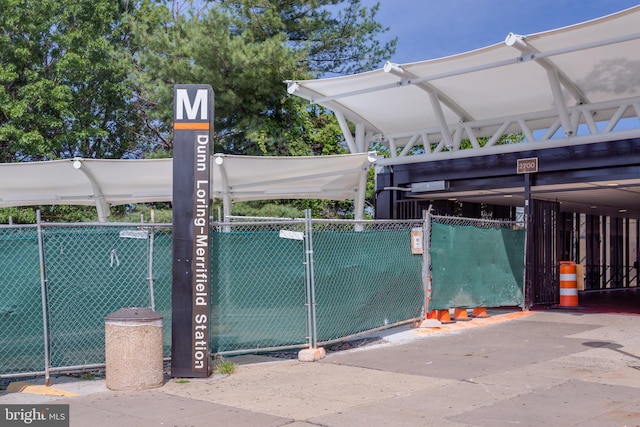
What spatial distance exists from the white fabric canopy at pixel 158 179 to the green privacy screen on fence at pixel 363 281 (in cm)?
399

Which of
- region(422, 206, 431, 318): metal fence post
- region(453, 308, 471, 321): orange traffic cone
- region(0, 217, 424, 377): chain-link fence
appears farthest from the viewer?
region(453, 308, 471, 321): orange traffic cone

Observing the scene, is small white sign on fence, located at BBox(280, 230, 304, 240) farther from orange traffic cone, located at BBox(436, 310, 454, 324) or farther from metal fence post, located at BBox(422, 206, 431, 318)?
orange traffic cone, located at BBox(436, 310, 454, 324)

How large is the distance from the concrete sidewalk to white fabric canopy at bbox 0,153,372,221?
18.0 ft

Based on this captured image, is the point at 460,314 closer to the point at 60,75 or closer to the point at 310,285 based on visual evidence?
the point at 310,285

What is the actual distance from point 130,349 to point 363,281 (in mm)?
4003

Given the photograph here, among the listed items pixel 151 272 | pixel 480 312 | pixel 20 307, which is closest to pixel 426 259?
pixel 480 312

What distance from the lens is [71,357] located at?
8383mm

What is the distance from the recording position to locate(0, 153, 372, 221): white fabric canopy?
15406 millimetres

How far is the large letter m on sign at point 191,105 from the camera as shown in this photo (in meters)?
8.95

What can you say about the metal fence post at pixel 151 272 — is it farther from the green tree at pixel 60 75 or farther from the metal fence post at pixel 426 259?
the green tree at pixel 60 75

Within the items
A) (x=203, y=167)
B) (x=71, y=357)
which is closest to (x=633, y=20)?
(x=203, y=167)

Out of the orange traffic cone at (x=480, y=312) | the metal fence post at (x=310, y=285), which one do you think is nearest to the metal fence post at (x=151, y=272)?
the metal fence post at (x=310, y=285)

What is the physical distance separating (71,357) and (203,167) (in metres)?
2.72

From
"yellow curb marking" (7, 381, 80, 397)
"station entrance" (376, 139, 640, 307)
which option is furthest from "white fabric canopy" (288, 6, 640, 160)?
"yellow curb marking" (7, 381, 80, 397)
